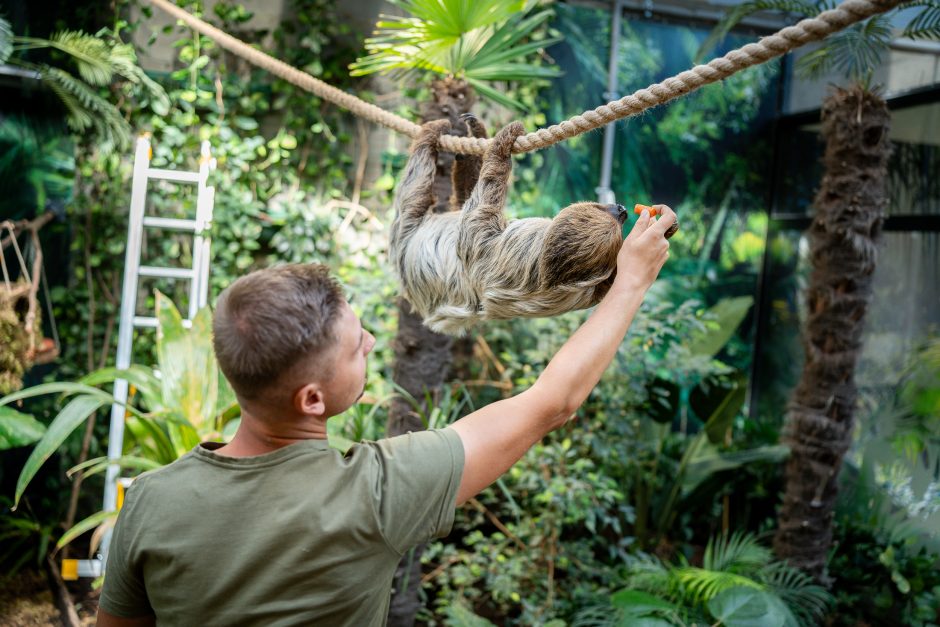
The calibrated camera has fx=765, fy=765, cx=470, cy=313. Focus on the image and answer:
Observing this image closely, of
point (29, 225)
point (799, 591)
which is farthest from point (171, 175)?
point (799, 591)

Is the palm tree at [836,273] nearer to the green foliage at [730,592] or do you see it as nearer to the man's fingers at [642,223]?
the green foliage at [730,592]

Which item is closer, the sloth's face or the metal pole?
the sloth's face

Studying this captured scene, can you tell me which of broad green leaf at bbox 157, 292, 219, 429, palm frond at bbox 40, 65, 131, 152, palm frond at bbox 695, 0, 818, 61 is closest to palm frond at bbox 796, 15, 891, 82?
palm frond at bbox 695, 0, 818, 61

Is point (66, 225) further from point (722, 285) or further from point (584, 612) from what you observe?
point (722, 285)

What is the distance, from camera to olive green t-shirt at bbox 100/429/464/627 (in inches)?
39.0

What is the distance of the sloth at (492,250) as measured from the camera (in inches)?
69.6

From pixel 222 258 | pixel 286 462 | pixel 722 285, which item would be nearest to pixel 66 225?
pixel 222 258

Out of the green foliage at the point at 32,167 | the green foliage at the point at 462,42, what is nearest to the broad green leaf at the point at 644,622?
the green foliage at the point at 462,42

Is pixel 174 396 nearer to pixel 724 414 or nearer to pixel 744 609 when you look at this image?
pixel 744 609

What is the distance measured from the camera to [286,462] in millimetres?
1035

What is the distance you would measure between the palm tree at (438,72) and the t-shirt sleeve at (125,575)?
1.74 m

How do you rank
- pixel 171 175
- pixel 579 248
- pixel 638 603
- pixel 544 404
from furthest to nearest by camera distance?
pixel 171 175 → pixel 638 603 → pixel 579 248 → pixel 544 404

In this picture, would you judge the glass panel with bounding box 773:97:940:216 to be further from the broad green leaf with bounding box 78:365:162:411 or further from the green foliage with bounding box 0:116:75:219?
the green foliage with bounding box 0:116:75:219

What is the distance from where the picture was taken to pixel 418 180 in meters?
2.19
